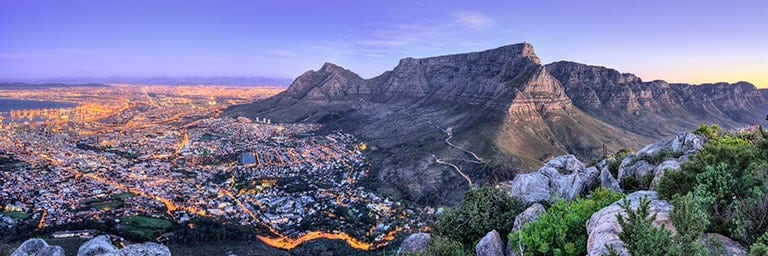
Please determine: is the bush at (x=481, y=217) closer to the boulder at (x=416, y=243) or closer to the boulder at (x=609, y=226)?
the boulder at (x=416, y=243)

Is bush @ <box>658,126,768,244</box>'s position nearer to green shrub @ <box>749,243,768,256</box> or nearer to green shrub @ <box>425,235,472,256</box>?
green shrub @ <box>749,243,768,256</box>

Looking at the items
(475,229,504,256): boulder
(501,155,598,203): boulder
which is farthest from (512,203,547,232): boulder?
(501,155,598,203): boulder

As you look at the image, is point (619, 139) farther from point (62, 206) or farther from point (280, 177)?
point (62, 206)

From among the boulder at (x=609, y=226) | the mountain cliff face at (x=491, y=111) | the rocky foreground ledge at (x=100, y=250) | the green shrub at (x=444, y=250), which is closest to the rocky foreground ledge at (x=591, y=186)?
the boulder at (x=609, y=226)

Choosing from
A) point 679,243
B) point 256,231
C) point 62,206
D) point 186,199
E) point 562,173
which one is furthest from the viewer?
point 186,199

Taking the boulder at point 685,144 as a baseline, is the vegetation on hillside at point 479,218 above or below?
below

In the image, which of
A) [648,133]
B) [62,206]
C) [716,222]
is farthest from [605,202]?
[648,133]
